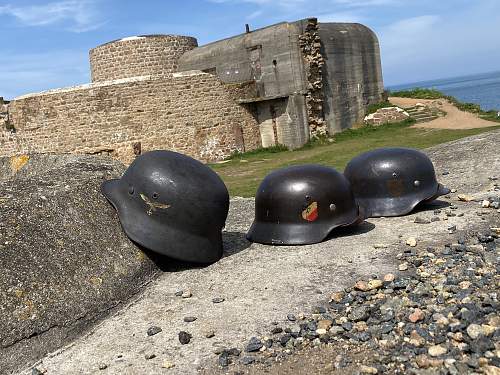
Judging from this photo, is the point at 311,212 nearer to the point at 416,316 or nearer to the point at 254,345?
the point at 416,316

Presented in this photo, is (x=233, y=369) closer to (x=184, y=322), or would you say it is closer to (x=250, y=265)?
(x=184, y=322)

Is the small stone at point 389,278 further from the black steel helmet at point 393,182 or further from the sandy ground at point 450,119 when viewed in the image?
the sandy ground at point 450,119

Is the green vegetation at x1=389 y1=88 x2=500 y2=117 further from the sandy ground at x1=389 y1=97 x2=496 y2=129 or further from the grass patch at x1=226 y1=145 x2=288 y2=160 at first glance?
the grass patch at x1=226 y1=145 x2=288 y2=160

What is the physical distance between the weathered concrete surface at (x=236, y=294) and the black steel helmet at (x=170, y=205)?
12.6 inches

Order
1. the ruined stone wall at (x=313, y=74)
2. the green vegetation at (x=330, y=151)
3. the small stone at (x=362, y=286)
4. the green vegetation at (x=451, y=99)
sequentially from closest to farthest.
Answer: the small stone at (x=362, y=286), the green vegetation at (x=330, y=151), the ruined stone wall at (x=313, y=74), the green vegetation at (x=451, y=99)

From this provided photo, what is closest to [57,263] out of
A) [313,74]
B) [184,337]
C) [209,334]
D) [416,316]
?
[184,337]

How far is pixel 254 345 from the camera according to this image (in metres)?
3.85

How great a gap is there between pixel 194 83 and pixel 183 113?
3.71 feet

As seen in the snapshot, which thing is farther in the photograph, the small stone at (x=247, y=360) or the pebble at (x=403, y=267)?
the pebble at (x=403, y=267)

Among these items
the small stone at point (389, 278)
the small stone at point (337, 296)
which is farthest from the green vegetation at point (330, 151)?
the small stone at point (337, 296)

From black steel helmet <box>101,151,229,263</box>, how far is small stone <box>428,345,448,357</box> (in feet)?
9.28

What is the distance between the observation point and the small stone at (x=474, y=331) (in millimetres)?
3486

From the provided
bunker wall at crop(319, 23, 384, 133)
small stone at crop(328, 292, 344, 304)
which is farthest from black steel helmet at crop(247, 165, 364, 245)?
bunker wall at crop(319, 23, 384, 133)

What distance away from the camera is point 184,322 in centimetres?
445
